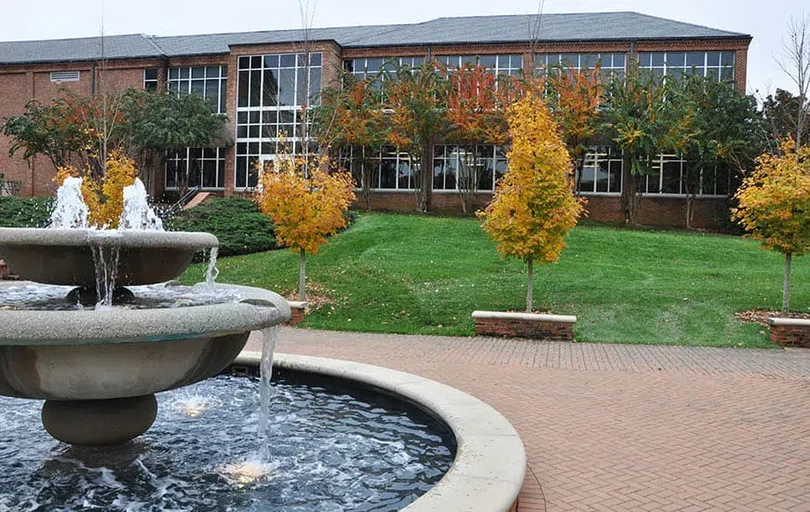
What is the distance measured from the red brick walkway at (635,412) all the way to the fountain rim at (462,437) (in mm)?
387

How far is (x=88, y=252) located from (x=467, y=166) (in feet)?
104

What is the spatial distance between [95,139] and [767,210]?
30.6 m

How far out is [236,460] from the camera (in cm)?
580

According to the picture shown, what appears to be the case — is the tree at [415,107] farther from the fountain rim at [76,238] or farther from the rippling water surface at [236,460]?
the fountain rim at [76,238]

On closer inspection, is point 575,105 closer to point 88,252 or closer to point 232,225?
point 232,225

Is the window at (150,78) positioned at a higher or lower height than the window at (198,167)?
higher

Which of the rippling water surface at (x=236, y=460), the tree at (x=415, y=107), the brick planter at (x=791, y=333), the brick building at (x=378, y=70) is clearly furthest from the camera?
the brick building at (x=378, y=70)

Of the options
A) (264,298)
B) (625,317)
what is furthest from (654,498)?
(625,317)

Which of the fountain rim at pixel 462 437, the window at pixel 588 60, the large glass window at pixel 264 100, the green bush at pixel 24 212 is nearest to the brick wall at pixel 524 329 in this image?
the fountain rim at pixel 462 437

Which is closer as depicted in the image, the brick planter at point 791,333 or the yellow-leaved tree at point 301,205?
the brick planter at point 791,333

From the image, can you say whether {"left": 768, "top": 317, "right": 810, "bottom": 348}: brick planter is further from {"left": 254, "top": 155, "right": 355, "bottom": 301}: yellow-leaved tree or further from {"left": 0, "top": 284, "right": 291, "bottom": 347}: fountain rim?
{"left": 0, "top": 284, "right": 291, "bottom": 347}: fountain rim

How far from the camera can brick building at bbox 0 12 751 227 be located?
117ft

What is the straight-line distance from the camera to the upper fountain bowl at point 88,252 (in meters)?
5.00

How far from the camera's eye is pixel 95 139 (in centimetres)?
3491
